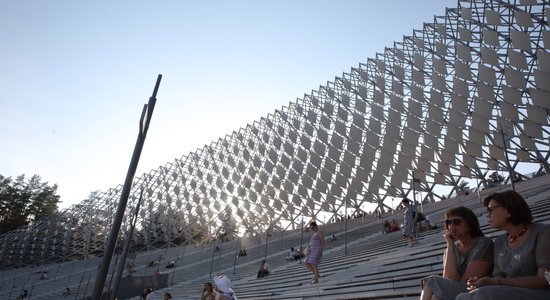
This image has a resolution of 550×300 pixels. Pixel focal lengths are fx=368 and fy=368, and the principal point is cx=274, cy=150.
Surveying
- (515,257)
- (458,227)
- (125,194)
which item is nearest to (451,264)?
(458,227)

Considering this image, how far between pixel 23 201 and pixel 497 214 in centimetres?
7122

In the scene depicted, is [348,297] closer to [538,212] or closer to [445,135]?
[538,212]

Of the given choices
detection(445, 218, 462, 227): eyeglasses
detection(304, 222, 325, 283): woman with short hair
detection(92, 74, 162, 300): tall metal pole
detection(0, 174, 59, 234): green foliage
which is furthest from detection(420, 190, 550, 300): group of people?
detection(0, 174, 59, 234): green foliage

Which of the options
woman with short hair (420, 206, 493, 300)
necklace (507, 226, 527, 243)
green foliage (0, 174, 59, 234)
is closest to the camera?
necklace (507, 226, 527, 243)

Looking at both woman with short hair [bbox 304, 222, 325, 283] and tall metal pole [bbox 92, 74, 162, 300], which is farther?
woman with short hair [bbox 304, 222, 325, 283]

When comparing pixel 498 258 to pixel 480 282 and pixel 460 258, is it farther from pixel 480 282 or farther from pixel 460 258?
pixel 480 282

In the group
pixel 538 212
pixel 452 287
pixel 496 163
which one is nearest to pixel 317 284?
pixel 538 212

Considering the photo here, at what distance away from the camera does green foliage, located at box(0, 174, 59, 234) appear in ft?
187

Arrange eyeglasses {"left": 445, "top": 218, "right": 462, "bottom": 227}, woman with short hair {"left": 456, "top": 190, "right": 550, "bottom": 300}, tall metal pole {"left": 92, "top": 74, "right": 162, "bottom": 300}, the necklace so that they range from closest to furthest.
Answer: woman with short hair {"left": 456, "top": 190, "right": 550, "bottom": 300} < the necklace < eyeglasses {"left": 445, "top": 218, "right": 462, "bottom": 227} < tall metal pole {"left": 92, "top": 74, "right": 162, "bottom": 300}

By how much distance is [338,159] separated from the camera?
4072cm

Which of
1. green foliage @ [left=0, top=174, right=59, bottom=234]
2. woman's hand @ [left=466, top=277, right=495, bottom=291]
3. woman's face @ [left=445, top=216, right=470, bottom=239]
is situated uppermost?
green foliage @ [left=0, top=174, right=59, bottom=234]

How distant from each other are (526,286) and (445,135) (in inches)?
1328

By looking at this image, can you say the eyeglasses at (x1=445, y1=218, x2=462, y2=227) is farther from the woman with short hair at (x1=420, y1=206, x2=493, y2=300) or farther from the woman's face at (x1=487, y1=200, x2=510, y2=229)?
A: the woman's face at (x1=487, y1=200, x2=510, y2=229)

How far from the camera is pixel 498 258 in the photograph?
2.70 m
